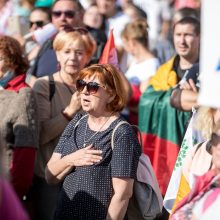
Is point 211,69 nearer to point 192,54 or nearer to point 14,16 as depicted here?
point 192,54

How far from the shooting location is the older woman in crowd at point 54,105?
7086mm

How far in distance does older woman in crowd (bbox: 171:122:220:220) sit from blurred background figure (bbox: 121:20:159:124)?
13.2 ft

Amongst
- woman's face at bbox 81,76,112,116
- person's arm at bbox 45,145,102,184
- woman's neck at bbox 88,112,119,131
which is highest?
woman's face at bbox 81,76,112,116

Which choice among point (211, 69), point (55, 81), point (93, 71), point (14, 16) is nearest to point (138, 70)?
point (14, 16)

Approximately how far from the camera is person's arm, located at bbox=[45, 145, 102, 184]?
587 cm

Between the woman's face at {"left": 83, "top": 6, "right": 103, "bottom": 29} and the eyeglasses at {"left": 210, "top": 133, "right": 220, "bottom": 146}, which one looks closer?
the eyeglasses at {"left": 210, "top": 133, "right": 220, "bottom": 146}

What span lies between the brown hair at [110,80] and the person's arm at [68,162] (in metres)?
0.37

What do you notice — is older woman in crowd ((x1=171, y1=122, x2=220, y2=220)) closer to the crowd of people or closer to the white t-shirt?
the crowd of people

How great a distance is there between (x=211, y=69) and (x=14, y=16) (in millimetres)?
6572

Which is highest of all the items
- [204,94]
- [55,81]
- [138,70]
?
[204,94]

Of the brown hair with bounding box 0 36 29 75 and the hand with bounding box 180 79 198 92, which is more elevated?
the brown hair with bounding box 0 36 29 75

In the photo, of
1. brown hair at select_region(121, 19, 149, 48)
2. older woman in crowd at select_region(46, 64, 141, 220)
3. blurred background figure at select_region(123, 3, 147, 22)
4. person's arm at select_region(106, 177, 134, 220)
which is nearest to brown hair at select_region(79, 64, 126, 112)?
older woman in crowd at select_region(46, 64, 141, 220)

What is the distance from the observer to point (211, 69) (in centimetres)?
454

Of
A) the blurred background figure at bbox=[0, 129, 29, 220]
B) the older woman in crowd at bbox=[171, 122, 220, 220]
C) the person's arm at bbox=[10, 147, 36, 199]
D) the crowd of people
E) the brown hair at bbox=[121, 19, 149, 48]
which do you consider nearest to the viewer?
the blurred background figure at bbox=[0, 129, 29, 220]
